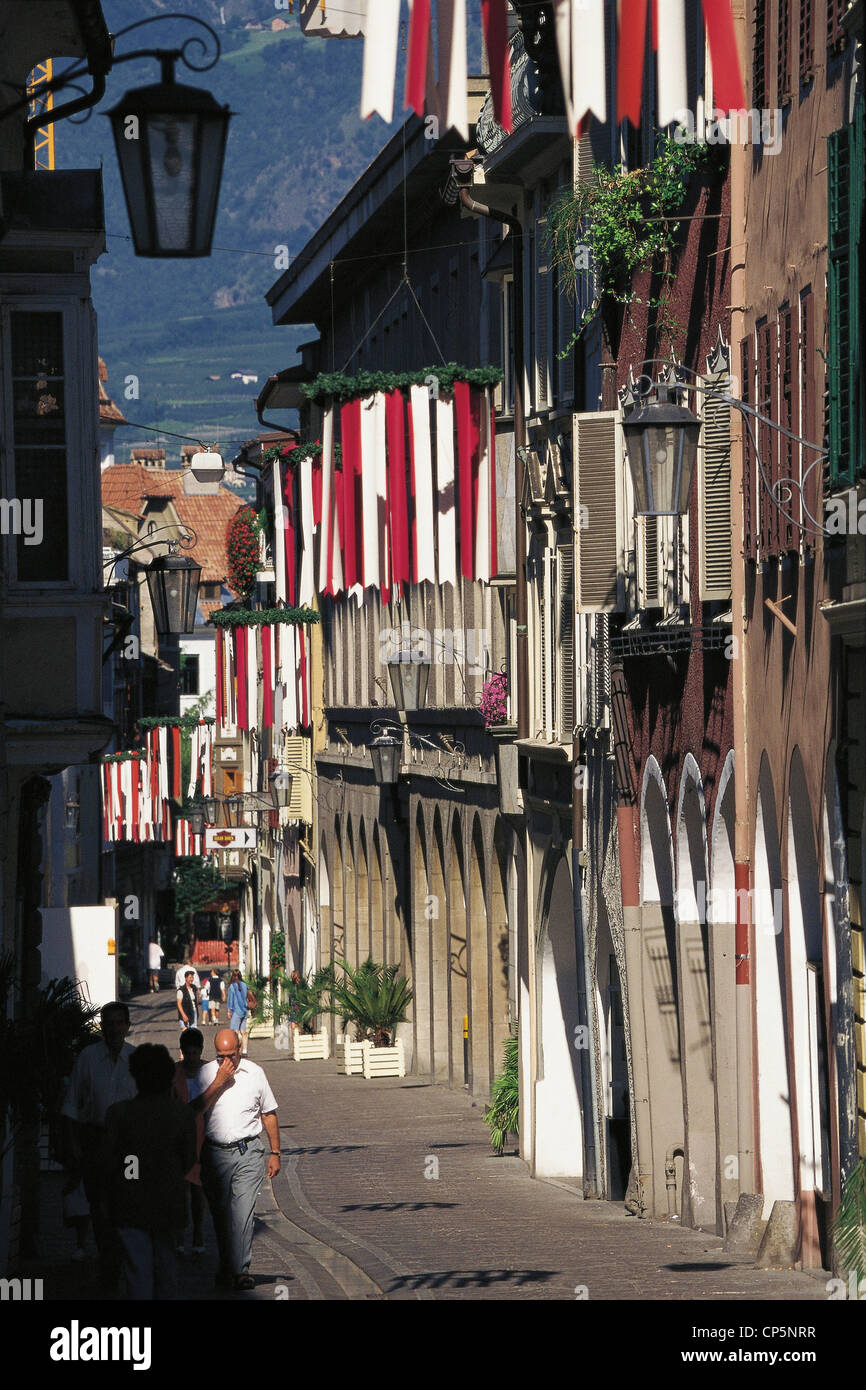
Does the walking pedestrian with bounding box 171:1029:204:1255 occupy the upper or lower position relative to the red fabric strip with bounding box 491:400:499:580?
lower

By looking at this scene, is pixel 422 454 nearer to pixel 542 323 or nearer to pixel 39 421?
pixel 542 323

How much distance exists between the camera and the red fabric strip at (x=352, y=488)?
2847 cm

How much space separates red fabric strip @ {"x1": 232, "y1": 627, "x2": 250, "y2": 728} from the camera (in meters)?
51.3

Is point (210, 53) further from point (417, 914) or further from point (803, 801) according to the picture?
point (417, 914)

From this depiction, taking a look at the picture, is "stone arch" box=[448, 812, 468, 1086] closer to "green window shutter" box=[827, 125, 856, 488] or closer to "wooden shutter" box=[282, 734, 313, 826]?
"wooden shutter" box=[282, 734, 313, 826]

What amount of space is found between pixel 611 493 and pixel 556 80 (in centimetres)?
490

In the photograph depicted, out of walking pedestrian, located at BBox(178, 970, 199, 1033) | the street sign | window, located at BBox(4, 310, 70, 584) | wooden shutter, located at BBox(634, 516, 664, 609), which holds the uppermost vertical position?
window, located at BBox(4, 310, 70, 584)

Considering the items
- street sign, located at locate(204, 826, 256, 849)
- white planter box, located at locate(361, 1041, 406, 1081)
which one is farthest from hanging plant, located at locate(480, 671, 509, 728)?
street sign, located at locate(204, 826, 256, 849)

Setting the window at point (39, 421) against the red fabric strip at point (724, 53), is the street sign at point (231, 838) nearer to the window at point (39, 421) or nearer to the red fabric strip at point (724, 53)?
the window at point (39, 421)

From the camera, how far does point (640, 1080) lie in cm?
2162

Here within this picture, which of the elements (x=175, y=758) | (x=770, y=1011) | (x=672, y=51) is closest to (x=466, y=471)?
(x=770, y=1011)

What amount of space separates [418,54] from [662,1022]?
12287 millimetres

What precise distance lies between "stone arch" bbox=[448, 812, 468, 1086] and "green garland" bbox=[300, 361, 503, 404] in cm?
919
